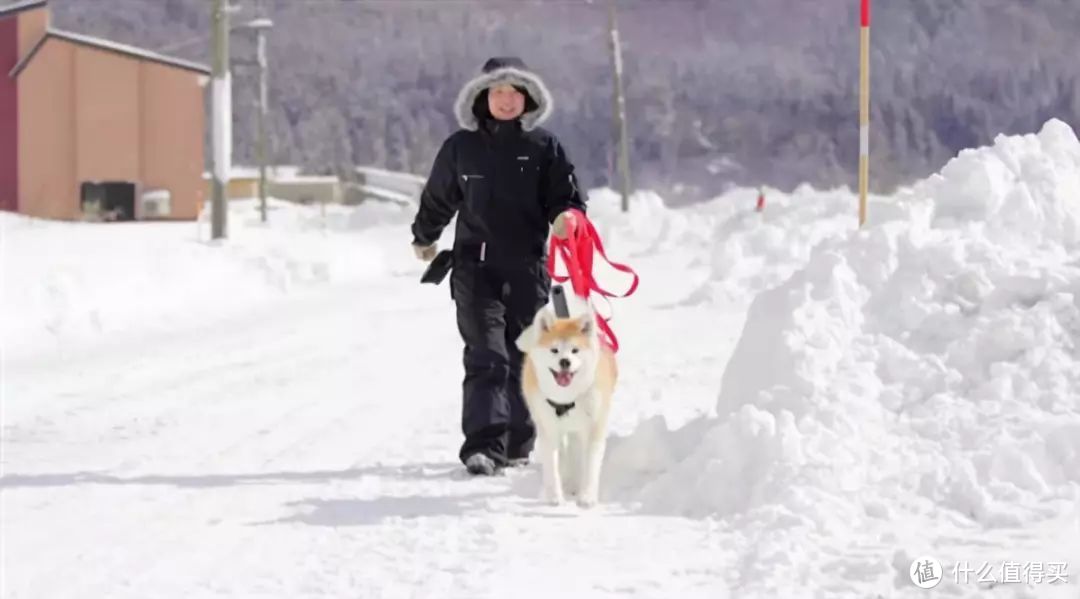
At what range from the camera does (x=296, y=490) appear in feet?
21.9

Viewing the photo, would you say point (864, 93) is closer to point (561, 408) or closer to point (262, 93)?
point (561, 408)

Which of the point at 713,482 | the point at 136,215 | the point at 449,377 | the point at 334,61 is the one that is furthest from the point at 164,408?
the point at 334,61

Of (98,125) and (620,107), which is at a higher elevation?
(620,107)

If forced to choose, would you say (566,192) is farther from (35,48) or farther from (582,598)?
(35,48)

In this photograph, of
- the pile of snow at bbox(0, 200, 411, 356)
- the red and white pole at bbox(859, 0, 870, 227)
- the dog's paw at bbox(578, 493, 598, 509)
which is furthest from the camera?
the pile of snow at bbox(0, 200, 411, 356)

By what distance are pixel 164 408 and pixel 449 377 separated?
2.31 metres

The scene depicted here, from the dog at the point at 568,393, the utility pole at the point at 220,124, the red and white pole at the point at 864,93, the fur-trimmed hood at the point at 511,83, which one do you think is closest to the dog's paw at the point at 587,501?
the dog at the point at 568,393

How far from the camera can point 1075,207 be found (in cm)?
767

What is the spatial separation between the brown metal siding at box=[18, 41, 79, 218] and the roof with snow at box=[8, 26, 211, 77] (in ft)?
0.45

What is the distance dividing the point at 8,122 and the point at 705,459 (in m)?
27.9

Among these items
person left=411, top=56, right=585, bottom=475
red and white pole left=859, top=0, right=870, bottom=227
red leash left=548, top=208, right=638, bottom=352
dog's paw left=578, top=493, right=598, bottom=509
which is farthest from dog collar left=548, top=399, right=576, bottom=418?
red and white pole left=859, top=0, right=870, bottom=227

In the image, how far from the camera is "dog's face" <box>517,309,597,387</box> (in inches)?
236

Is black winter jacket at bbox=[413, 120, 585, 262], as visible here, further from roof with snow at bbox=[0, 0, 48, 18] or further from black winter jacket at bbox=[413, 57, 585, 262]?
roof with snow at bbox=[0, 0, 48, 18]

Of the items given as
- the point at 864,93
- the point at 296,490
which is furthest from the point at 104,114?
the point at 296,490
